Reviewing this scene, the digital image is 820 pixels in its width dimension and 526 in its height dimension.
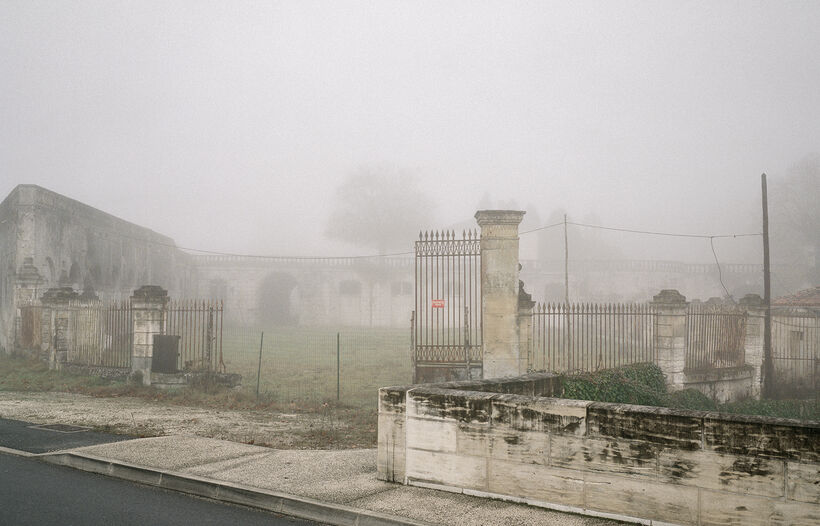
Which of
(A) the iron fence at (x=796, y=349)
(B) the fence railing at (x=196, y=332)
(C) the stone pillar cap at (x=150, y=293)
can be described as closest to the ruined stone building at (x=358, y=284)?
(B) the fence railing at (x=196, y=332)

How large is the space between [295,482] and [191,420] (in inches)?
194

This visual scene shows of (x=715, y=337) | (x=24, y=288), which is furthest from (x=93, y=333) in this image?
(x=715, y=337)

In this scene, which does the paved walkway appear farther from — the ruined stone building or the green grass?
the ruined stone building

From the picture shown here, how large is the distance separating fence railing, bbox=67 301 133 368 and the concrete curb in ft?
31.4

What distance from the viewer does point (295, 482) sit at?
5879mm

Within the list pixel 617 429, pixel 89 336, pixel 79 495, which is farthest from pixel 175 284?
pixel 617 429

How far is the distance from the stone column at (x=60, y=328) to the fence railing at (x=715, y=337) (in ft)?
53.6

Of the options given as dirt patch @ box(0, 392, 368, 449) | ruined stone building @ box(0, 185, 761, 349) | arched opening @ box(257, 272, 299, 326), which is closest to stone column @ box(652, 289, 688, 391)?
dirt patch @ box(0, 392, 368, 449)

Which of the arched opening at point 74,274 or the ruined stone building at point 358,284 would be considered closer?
the arched opening at point 74,274

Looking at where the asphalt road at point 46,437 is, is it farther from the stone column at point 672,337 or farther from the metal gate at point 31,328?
the stone column at point 672,337

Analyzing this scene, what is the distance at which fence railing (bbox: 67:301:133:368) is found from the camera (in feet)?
52.2

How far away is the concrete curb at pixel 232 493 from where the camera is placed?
4.88 meters

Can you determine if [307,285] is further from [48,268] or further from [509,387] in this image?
[509,387]

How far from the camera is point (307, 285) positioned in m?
49.8
